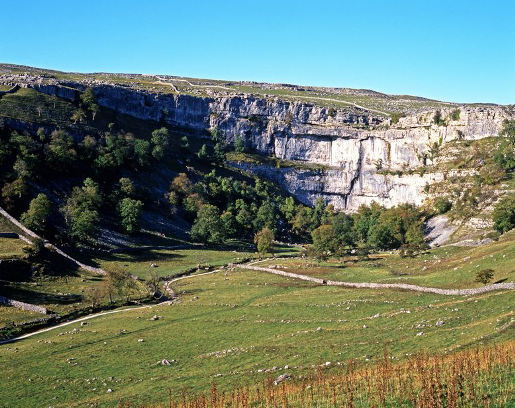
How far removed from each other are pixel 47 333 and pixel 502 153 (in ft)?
423

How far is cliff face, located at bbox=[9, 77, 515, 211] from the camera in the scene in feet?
538

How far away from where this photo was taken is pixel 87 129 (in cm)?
14388

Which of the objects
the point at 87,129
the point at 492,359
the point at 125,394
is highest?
the point at 87,129

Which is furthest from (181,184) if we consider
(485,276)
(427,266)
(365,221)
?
(485,276)

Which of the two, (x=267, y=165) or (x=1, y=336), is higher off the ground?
(x=267, y=165)

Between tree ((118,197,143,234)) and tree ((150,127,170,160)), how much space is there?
43.5 meters

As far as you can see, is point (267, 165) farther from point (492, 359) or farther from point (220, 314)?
point (492, 359)

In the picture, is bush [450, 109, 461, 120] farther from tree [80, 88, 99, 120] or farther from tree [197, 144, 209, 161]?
→ tree [80, 88, 99, 120]

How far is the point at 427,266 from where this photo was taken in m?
73.4

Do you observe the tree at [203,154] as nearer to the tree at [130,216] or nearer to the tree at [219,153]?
the tree at [219,153]

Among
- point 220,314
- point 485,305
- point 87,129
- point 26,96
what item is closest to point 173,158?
point 87,129

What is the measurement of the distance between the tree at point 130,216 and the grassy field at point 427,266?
30875 millimetres

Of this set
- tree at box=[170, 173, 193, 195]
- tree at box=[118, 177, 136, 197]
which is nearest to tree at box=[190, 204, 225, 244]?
tree at box=[118, 177, 136, 197]

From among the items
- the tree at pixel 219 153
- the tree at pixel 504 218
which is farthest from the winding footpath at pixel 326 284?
the tree at pixel 219 153
